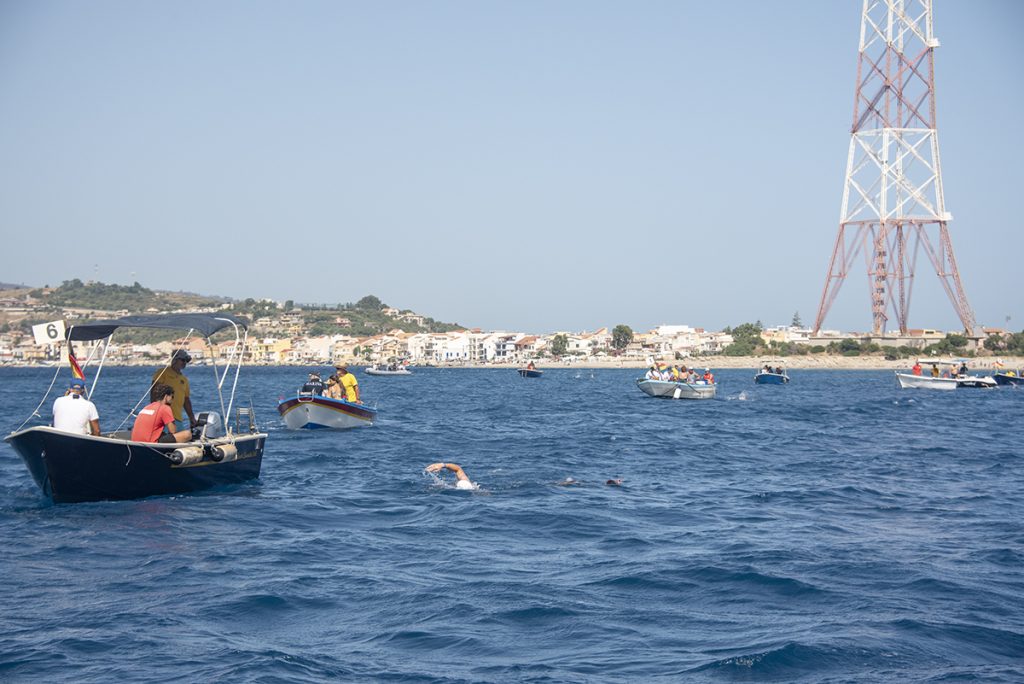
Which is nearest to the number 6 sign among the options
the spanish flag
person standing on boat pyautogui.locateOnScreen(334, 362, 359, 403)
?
the spanish flag

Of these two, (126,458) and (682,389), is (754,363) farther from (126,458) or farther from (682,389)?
(126,458)

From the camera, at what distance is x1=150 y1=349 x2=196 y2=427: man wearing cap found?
1531cm

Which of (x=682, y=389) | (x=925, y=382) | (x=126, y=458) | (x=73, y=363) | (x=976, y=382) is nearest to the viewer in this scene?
(x=126, y=458)

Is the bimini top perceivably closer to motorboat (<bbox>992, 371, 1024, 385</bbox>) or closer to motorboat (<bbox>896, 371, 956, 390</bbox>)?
motorboat (<bbox>896, 371, 956, 390</bbox>)

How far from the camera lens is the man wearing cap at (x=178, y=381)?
15.3 m

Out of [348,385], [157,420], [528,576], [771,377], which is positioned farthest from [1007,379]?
[528,576]

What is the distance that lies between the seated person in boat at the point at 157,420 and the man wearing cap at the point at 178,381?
55 centimetres

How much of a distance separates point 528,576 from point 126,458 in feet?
20.9

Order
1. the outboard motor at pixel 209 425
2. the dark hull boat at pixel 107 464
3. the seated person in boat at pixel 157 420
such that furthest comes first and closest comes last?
the outboard motor at pixel 209 425 < the seated person in boat at pixel 157 420 < the dark hull boat at pixel 107 464

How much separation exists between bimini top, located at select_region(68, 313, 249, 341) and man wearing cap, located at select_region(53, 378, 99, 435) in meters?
1.64

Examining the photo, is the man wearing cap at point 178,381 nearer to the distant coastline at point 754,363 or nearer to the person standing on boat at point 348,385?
the person standing on boat at point 348,385

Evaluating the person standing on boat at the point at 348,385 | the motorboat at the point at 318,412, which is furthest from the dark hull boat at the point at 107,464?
the person standing on boat at the point at 348,385

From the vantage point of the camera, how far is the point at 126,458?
1373 cm

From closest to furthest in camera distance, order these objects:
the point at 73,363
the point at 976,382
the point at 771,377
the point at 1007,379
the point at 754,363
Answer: the point at 73,363 → the point at 976,382 → the point at 1007,379 → the point at 771,377 → the point at 754,363
